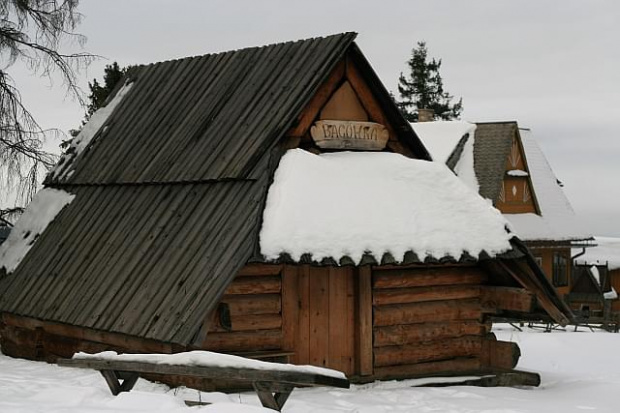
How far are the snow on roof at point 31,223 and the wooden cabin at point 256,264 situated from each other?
0.47 meters

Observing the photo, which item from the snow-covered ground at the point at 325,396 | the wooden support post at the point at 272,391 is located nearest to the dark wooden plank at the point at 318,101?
the snow-covered ground at the point at 325,396

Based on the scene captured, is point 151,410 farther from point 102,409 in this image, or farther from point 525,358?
point 525,358

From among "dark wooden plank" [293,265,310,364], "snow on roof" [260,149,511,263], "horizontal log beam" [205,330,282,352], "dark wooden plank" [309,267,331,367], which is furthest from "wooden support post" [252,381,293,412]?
"dark wooden plank" [309,267,331,367]

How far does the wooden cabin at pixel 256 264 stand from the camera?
13539 mm

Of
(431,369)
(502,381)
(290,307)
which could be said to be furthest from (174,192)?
(502,381)

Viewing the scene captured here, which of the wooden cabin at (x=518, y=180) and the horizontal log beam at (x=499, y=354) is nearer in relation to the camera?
the horizontal log beam at (x=499, y=354)

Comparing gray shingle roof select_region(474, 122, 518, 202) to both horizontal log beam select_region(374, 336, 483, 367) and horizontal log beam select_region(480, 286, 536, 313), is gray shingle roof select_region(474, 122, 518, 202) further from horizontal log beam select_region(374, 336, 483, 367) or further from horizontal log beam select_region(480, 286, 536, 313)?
horizontal log beam select_region(374, 336, 483, 367)

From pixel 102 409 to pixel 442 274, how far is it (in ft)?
25.3

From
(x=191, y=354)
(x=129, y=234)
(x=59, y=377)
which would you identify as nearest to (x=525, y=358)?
(x=129, y=234)

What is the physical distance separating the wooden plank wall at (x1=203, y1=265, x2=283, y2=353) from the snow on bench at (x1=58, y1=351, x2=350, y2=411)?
141 inches

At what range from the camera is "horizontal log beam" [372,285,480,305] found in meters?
14.6

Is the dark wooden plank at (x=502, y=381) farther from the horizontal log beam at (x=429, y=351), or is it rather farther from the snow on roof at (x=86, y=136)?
the snow on roof at (x=86, y=136)

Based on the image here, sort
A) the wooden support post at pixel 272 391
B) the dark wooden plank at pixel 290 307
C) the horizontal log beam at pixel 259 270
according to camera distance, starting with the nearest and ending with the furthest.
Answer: the wooden support post at pixel 272 391 < the horizontal log beam at pixel 259 270 < the dark wooden plank at pixel 290 307

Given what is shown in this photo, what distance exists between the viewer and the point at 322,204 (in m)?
14.1
